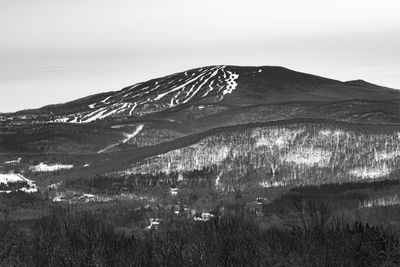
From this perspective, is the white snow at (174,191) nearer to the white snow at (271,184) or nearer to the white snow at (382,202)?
the white snow at (271,184)

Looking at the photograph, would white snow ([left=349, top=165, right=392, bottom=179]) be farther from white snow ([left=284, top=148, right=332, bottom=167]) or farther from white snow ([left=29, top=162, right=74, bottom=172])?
white snow ([left=29, top=162, right=74, bottom=172])

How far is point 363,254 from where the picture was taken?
2026 inches

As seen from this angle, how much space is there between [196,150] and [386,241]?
110m

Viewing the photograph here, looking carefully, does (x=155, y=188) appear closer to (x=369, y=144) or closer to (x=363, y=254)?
(x=369, y=144)

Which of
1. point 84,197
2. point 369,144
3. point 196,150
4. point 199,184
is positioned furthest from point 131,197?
point 369,144

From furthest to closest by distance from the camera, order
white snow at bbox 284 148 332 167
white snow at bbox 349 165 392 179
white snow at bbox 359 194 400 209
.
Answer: white snow at bbox 284 148 332 167 → white snow at bbox 349 165 392 179 → white snow at bbox 359 194 400 209

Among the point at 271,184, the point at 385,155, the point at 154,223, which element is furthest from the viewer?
the point at 385,155

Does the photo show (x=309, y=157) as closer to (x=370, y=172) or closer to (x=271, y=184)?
(x=370, y=172)

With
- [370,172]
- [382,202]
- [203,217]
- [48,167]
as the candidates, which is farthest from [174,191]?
[48,167]

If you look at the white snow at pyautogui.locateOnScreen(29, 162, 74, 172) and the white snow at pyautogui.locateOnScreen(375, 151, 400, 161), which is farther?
the white snow at pyautogui.locateOnScreen(29, 162, 74, 172)

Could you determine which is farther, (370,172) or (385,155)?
(385,155)

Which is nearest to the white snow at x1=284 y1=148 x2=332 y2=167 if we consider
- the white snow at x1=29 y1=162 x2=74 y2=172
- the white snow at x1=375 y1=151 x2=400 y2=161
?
the white snow at x1=375 y1=151 x2=400 y2=161

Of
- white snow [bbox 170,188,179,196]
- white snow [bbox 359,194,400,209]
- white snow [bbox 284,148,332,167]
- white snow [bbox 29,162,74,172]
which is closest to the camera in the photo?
white snow [bbox 359,194,400,209]

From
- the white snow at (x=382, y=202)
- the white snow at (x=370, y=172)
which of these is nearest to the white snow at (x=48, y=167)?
the white snow at (x=370, y=172)
